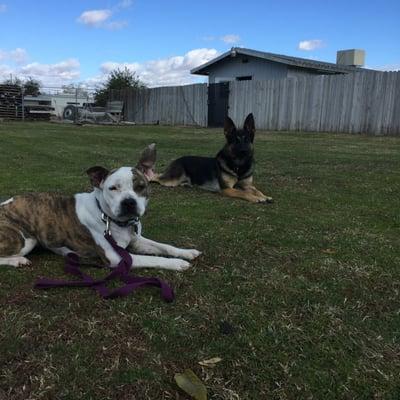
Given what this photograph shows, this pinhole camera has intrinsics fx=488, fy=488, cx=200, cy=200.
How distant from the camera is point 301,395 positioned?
8.34 feet

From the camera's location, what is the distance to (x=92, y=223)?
14.3 ft

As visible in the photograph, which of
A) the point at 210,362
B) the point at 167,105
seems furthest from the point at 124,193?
the point at 167,105

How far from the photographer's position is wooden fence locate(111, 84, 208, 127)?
94.9 feet

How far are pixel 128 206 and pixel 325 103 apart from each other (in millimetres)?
19944

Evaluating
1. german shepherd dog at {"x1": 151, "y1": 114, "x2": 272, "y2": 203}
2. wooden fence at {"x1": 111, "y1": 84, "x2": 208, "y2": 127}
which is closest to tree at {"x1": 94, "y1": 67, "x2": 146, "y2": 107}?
wooden fence at {"x1": 111, "y1": 84, "x2": 208, "y2": 127}

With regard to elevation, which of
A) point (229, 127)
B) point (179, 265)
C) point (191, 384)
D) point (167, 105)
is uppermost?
point (167, 105)

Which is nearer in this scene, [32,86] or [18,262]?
[18,262]

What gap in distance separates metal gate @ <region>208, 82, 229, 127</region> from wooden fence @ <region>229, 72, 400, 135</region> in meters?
0.41

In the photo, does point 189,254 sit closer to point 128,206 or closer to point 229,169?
point 128,206

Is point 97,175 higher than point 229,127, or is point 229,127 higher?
point 229,127

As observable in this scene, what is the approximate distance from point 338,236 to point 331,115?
59.0 ft

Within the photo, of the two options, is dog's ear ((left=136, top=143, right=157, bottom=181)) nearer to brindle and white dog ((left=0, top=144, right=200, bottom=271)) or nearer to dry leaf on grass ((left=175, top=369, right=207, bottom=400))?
brindle and white dog ((left=0, top=144, right=200, bottom=271))

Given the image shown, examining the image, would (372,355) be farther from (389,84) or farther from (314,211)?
(389,84)

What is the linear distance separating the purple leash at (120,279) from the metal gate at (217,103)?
23265 mm
